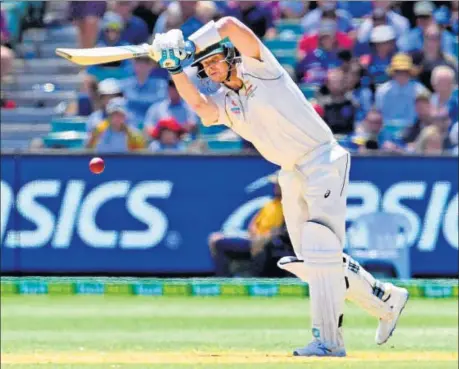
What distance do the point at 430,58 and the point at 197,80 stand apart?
267 centimetres

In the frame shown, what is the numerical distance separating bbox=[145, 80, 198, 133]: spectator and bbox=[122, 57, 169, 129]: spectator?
0.39 meters

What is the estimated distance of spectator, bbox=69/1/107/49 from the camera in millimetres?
14268

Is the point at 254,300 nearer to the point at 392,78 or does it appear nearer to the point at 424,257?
the point at 424,257

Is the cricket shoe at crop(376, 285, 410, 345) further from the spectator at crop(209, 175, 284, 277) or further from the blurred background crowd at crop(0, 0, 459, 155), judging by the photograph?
the blurred background crowd at crop(0, 0, 459, 155)

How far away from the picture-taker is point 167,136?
484 inches

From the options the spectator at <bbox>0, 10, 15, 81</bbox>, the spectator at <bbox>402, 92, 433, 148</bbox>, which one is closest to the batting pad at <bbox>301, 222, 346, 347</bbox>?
the spectator at <bbox>402, 92, 433, 148</bbox>

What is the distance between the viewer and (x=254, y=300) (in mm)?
10609

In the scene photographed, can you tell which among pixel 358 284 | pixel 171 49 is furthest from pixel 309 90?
pixel 171 49

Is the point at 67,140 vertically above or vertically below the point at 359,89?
below

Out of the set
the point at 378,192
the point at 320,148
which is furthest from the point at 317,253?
the point at 378,192

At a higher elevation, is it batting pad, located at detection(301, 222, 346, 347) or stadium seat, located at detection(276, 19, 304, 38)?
stadium seat, located at detection(276, 19, 304, 38)

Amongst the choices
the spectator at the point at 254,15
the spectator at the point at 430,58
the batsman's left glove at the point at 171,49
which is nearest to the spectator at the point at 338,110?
the spectator at the point at 430,58

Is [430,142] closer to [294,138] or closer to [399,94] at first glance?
[399,94]

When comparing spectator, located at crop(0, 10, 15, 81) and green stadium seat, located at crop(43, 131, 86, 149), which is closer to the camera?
green stadium seat, located at crop(43, 131, 86, 149)
